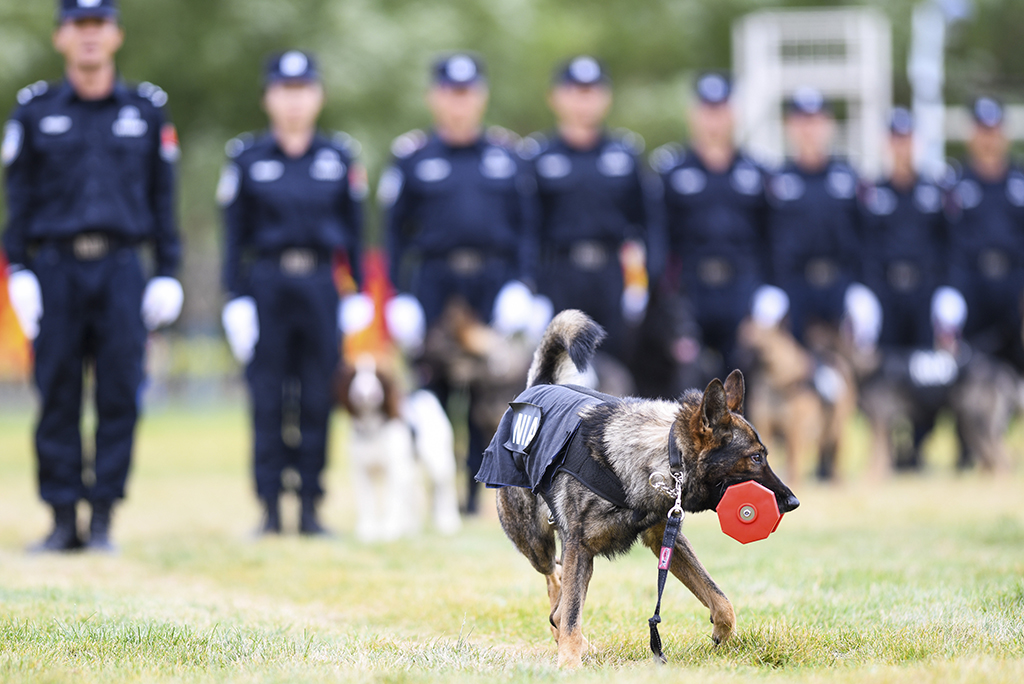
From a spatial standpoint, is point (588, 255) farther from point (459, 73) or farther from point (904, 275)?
point (904, 275)

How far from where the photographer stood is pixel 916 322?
11.7m

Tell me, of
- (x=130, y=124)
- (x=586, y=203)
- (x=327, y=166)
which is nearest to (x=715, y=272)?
(x=586, y=203)

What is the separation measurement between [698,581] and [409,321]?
434cm

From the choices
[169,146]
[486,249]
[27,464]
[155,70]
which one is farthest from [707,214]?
[155,70]

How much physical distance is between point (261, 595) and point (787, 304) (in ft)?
20.9

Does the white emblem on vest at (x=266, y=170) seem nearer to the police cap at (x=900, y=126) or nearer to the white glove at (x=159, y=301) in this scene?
the white glove at (x=159, y=301)

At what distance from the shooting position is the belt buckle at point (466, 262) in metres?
8.36

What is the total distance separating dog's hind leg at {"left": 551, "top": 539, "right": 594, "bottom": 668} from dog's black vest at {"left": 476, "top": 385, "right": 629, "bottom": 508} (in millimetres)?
225

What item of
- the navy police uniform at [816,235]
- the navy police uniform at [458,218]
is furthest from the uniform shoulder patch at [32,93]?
the navy police uniform at [816,235]

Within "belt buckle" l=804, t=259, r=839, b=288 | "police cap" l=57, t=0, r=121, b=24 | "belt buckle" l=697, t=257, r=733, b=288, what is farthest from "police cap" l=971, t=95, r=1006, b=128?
"police cap" l=57, t=0, r=121, b=24

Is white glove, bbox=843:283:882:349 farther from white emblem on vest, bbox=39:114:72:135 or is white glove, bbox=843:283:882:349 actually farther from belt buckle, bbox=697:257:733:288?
white emblem on vest, bbox=39:114:72:135

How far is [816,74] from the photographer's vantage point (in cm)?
2478

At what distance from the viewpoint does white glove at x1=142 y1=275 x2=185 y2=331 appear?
7.05 metres

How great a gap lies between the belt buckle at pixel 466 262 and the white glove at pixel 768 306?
277 cm
